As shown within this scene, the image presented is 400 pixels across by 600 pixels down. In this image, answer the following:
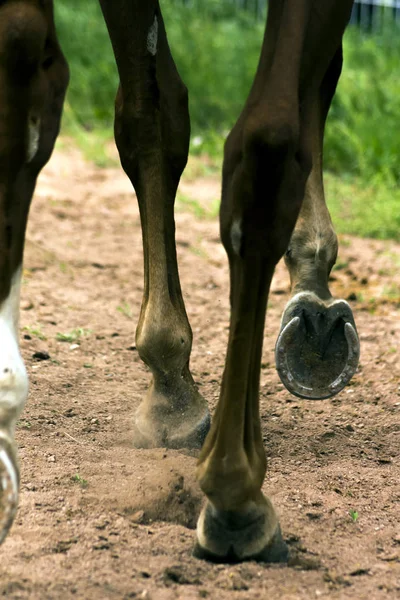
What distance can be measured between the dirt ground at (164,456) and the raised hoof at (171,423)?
0.07m

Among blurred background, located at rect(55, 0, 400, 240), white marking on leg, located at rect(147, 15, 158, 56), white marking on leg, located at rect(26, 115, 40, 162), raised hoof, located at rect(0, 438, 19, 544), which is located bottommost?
raised hoof, located at rect(0, 438, 19, 544)

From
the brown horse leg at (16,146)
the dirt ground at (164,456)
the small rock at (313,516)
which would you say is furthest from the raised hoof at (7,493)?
the small rock at (313,516)

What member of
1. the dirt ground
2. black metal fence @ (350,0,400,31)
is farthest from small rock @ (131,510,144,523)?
black metal fence @ (350,0,400,31)

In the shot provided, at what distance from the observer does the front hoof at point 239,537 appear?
7.61 ft

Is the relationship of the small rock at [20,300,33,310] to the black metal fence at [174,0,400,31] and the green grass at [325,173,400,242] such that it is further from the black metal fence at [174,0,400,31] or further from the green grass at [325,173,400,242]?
the black metal fence at [174,0,400,31]

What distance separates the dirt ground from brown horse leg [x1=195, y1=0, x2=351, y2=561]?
0.34 ft

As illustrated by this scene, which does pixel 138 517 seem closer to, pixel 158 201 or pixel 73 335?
pixel 158 201

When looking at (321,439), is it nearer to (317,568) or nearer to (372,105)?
(317,568)

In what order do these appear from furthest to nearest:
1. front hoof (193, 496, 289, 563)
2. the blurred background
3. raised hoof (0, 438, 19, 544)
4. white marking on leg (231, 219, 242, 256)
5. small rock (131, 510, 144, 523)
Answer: the blurred background < small rock (131, 510, 144, 523) < front hoof (193, 496, 289, 563) < white marking on leg (231, 219, 242, 256) < raised hoof (0, 438, 19, 544)

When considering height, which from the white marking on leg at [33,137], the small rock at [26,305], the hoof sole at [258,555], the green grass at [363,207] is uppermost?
the green grass at [363,207]

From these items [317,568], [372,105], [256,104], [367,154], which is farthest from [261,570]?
[372,105]

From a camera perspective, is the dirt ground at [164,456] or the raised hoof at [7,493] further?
the dirt ground at [164,456]

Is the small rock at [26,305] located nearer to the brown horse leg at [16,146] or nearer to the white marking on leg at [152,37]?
the white marking on leg at [152,37]

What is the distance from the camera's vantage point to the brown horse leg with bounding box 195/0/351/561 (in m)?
2.19
